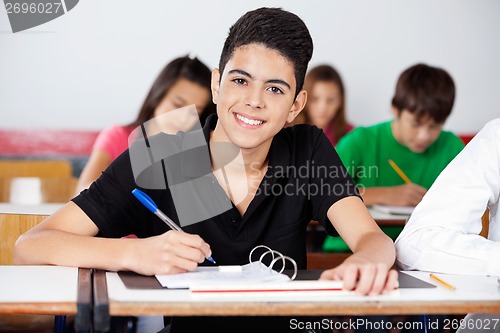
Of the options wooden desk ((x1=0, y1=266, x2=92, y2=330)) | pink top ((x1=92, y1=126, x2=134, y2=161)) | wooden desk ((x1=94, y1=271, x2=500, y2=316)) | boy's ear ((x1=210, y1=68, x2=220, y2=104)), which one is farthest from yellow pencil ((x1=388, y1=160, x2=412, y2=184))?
wooden desk ((x1=0, y1=266, x2=92, y2=330))

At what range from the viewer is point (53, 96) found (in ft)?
15.9

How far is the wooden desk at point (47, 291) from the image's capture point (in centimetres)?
128

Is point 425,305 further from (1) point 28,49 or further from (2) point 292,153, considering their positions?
(1) point 28,49

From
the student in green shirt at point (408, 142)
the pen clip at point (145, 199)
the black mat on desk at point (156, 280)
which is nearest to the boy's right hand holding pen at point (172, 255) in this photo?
the black mat on desk at point (156, 280)

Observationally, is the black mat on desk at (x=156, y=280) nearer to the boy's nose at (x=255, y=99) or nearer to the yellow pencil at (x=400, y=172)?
the boy's nose at (x=255, y=99)

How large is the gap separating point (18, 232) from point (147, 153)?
51cm

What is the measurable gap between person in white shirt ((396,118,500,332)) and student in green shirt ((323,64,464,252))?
157 centimetres

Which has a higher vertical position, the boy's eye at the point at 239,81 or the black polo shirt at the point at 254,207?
the boy's eye at the point at 239,81

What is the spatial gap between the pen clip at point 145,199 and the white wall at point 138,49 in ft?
10.4

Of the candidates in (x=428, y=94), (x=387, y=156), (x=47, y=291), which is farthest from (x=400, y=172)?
(x=47, y=291)

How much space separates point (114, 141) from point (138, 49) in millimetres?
1325

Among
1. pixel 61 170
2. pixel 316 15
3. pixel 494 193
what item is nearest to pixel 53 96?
pixel 61 170

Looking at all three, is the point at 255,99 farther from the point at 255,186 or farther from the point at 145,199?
the point at 145,199

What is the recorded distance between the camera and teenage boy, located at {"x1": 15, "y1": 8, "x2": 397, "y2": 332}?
69.1 inches
